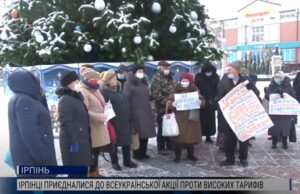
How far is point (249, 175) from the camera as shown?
7.08 ft

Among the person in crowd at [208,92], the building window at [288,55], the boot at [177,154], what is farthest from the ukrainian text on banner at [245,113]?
the building window at [288,55]

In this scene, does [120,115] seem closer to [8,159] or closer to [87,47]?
[87,47]

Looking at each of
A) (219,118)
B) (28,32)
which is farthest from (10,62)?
(219,118)

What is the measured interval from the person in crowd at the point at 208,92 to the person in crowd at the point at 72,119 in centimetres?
101

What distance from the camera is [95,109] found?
9.94ft

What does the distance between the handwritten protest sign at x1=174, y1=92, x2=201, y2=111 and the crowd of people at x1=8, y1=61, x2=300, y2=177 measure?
45 mm

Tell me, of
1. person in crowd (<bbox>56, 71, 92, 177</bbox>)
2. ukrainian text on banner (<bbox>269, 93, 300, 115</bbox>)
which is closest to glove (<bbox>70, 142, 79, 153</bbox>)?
person in crowd (<bbox>56, 71, 92, 177</bbox>)

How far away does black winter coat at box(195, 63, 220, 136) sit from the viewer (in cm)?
328

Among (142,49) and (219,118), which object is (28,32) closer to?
(142,49)

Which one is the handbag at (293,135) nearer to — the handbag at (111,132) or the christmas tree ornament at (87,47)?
the handbag at (111,132)

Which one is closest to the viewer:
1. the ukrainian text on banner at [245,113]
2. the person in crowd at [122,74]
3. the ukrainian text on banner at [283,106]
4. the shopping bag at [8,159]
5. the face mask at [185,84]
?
the shopping bag at [8,159]

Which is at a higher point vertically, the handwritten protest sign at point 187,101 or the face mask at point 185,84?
the face mask at point 185,84

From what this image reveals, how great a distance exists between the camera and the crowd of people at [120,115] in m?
2.20

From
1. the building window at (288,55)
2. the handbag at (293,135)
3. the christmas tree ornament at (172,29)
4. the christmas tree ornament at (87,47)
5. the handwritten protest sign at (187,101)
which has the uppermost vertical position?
the christmas tree ornament at (172,29)
